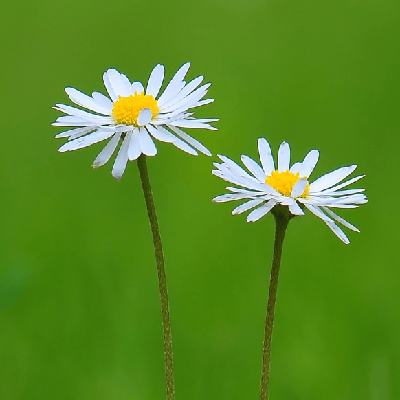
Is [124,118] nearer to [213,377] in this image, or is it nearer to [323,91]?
[213,377]

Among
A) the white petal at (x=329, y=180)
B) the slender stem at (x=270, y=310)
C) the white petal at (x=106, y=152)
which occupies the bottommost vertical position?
the slender stem at (x=270, y=310)

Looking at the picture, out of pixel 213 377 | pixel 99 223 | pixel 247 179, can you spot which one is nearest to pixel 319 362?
pixel 213 377

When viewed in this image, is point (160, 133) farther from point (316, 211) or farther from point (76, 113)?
point (316, 211)

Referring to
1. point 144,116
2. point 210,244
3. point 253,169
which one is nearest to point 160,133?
point 144,116

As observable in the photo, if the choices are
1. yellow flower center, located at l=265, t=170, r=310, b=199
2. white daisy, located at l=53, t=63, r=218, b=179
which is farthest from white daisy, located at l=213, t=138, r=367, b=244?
white daisy, located at l=53, t=63, r=218, b=179

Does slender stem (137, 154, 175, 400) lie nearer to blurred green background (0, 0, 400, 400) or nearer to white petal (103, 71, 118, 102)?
white petal (103, 71, 118, 102)

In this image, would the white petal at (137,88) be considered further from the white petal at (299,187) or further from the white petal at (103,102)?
the white petal at (299,187)

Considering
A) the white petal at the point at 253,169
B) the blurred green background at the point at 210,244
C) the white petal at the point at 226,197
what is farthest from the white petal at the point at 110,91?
the blurred green background at the point at 210,244
